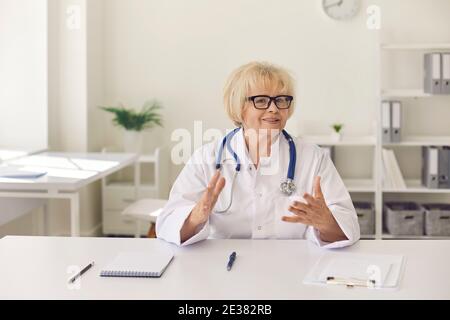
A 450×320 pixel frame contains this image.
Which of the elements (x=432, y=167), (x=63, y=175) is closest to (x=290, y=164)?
(x=63, y=175)

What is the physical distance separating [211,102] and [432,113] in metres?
1.53

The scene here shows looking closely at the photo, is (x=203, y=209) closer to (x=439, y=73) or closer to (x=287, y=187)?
(x=287, y=187)

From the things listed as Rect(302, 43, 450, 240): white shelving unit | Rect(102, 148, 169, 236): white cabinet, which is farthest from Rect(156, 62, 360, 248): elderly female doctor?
Rect(102, 148, 169, 236): white cabinet

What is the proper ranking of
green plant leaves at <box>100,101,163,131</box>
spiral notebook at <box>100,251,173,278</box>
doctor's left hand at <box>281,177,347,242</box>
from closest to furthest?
spiral notebook at <box>100,251,173,278</box>
doctor's left hand at <box>281,177,347,242</box>
green plant leaves at <box>100,101,163,131</box>

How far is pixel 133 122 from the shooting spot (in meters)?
4.68

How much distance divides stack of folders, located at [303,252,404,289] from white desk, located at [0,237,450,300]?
A: 2 cm

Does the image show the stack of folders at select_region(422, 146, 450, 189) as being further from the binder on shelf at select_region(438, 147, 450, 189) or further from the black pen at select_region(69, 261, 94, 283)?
the black pen at select_region(69, 261, 94, 283)

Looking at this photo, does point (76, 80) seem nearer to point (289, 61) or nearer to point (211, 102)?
point (211, 102)

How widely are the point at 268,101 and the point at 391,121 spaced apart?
2365 millimetres

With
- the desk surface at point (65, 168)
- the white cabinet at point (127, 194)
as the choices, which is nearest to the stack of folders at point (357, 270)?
the desk surface at point (65, 168)

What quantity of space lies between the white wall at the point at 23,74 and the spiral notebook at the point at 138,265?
2.78 m

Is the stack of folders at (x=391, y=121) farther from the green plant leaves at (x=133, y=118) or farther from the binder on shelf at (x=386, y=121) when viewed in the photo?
the green plant leaves at (x=133, y=118)

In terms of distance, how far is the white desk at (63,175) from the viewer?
10.4 ft

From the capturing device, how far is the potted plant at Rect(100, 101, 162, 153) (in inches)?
184
